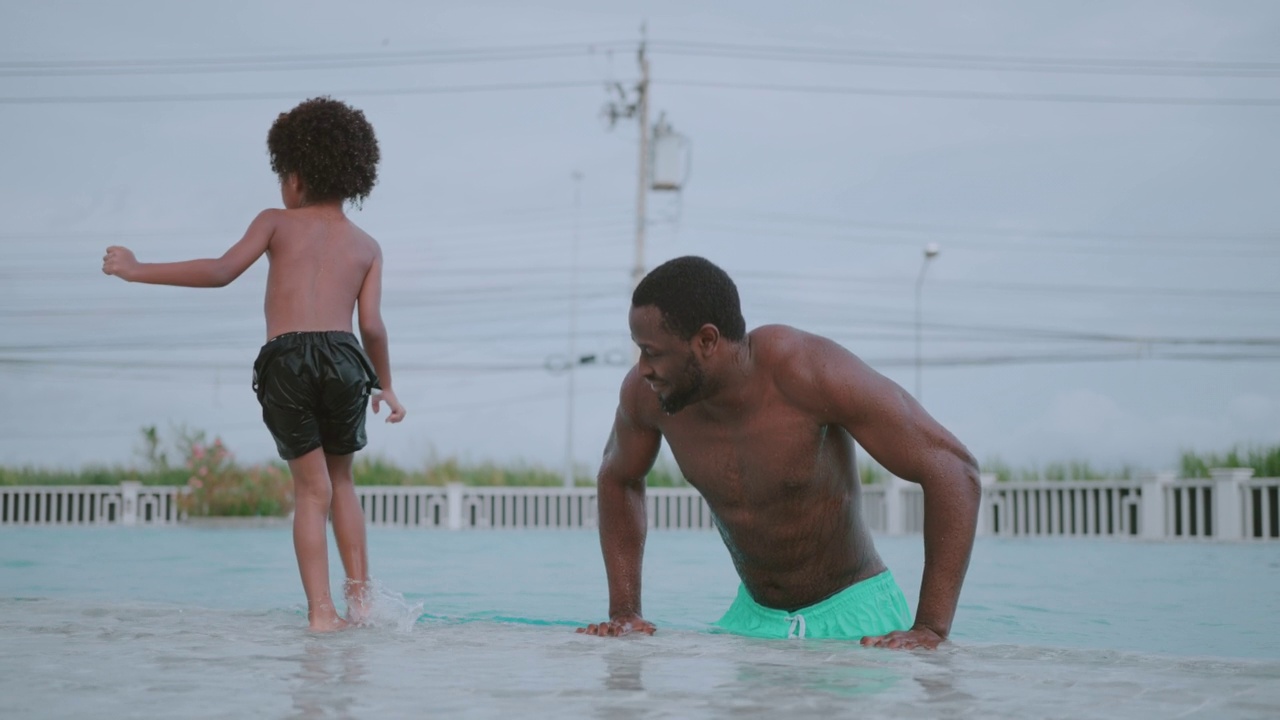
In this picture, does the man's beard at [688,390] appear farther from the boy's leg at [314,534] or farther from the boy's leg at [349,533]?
the boy's leg at [349,533]

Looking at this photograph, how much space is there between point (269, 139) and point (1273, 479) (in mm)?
15604

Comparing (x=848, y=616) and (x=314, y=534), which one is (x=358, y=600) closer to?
(x=314, y=534)

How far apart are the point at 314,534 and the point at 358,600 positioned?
0.34 m

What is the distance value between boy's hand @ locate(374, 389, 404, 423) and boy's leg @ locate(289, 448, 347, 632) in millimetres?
269

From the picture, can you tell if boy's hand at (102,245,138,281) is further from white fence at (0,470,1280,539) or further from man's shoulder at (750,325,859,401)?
white fence at (0,470,1280,539)

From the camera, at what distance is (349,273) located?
4.21 meters

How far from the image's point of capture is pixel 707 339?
3.39m

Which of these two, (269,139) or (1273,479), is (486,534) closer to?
(1273,479)

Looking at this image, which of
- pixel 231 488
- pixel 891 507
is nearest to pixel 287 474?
pixel 231 488

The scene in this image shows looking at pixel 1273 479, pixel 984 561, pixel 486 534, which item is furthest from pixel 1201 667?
pixel 486 534

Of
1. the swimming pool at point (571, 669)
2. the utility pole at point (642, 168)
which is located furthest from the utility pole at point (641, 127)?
the swimming pool at point (571, 669)

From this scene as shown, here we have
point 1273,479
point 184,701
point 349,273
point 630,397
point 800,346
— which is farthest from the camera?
point 1273,479

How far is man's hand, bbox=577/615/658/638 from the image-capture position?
12.1ft

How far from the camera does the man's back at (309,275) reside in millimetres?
4090
